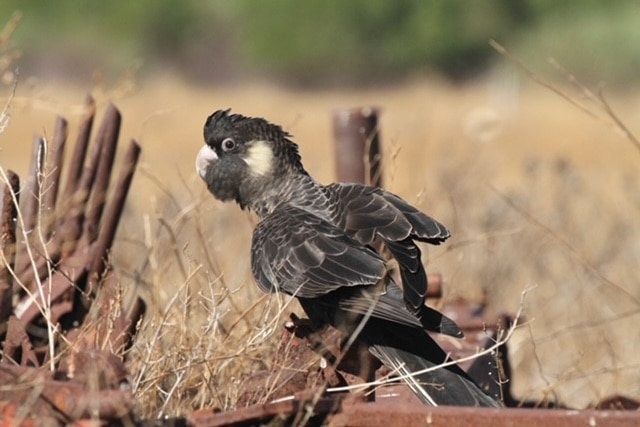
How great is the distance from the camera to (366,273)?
13.4ft

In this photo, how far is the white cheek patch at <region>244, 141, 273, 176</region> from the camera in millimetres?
5176

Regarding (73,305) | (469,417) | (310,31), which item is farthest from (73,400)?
(310,31)

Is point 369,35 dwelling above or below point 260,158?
below

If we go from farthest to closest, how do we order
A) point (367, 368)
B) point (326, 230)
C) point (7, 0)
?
1. point (7, 0)
2. point (326, 230)
3. point (367, 368)

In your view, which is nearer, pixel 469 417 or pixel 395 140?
pixel 469 417

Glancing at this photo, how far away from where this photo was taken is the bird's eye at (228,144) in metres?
5.23

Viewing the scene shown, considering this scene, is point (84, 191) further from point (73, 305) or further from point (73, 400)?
point (73, 400)

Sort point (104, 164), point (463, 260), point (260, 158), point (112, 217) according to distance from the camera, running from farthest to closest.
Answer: point (463, 260), point (260, 158), point (104, 164), point (112, 217)

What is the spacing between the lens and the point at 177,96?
108 ft

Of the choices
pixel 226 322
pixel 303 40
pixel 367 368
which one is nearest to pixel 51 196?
pixel 226 322

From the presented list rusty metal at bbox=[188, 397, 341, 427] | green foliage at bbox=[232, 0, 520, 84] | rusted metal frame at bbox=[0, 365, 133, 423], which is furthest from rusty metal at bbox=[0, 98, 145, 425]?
green foliage at bbox=[232, 0, 520, 84]

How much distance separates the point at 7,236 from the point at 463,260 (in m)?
4.53

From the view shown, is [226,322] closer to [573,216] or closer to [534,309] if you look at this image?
[534,309]

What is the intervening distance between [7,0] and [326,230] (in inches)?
1777
